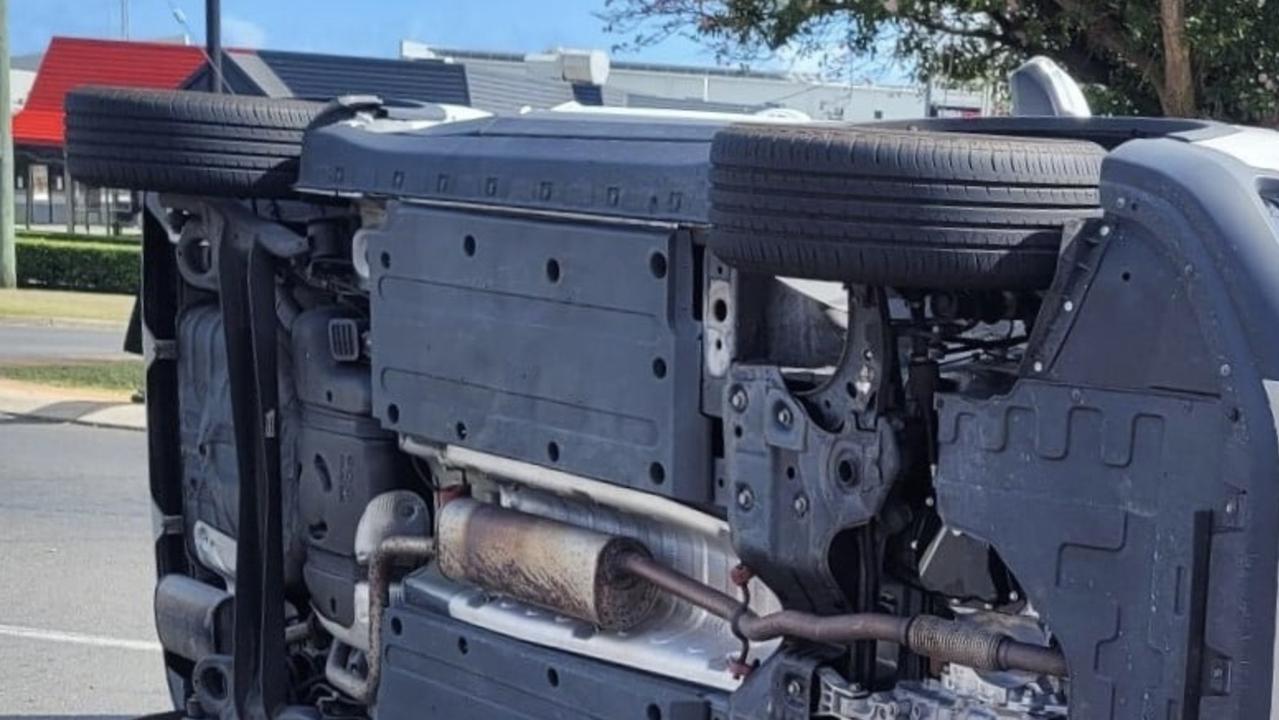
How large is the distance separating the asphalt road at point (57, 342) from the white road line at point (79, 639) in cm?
925

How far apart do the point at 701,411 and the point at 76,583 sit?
4.97 m

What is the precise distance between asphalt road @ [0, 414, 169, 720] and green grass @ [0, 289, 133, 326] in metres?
10.1

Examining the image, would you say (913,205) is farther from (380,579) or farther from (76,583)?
(76,583)

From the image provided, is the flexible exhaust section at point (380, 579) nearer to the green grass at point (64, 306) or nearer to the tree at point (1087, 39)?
the tree at point (1087, 39)

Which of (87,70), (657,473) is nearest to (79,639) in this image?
(657,473)

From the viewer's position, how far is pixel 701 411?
125 inches

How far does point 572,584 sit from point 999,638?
1000mm

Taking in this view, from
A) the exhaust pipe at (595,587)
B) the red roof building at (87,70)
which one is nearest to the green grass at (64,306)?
the red roof building at (87,70)

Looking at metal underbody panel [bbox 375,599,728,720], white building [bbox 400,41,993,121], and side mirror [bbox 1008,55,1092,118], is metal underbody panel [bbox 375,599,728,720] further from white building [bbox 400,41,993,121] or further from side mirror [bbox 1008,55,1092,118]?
white building [bbox 400,41,993,121]

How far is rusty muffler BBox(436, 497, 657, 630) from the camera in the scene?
3393 mm

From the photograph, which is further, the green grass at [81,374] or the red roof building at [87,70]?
the red roof building at [87,70]

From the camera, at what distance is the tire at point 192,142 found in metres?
4.21

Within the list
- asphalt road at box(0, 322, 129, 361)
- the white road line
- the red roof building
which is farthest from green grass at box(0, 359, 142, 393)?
the red roof building

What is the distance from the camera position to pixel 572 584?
11.2 ft
